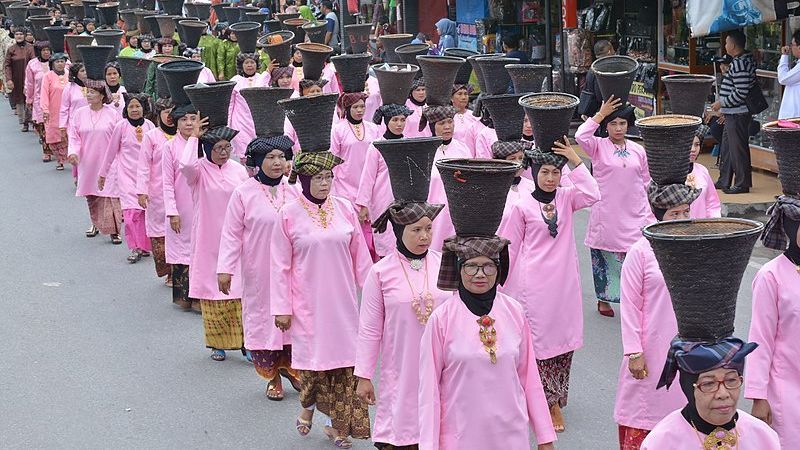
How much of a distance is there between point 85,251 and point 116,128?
5.19 feet

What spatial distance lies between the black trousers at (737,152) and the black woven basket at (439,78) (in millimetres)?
3719

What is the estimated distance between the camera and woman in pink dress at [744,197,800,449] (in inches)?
232

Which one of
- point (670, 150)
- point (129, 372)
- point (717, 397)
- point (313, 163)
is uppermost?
point (670, 150)

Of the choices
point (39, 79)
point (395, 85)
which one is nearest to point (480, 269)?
point (395, 85)

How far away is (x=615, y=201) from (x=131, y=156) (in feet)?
16.5

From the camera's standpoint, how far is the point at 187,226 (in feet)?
35.6

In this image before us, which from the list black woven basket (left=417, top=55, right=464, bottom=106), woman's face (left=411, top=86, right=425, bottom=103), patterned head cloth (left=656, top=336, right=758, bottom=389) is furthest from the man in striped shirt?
patterned head cloth (left=656, top=336, right=758, bottom=389)

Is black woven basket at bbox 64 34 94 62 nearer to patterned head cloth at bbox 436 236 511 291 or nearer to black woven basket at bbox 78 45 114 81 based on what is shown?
black woven basket at bbox 78 45 114 81

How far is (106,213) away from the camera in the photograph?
14.1m

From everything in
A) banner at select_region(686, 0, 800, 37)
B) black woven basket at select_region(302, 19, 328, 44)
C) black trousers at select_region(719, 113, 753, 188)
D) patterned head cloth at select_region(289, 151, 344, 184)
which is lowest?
black trousers at select_region(719, 113, 753, 188)

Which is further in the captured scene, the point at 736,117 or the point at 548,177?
the point at 736,117

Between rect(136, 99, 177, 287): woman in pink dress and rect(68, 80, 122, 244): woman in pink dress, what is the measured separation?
2.31 m

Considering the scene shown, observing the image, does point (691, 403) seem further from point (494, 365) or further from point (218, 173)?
point (218, 173)

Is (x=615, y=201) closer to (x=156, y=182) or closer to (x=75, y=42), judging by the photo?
(x=156, y=182)
